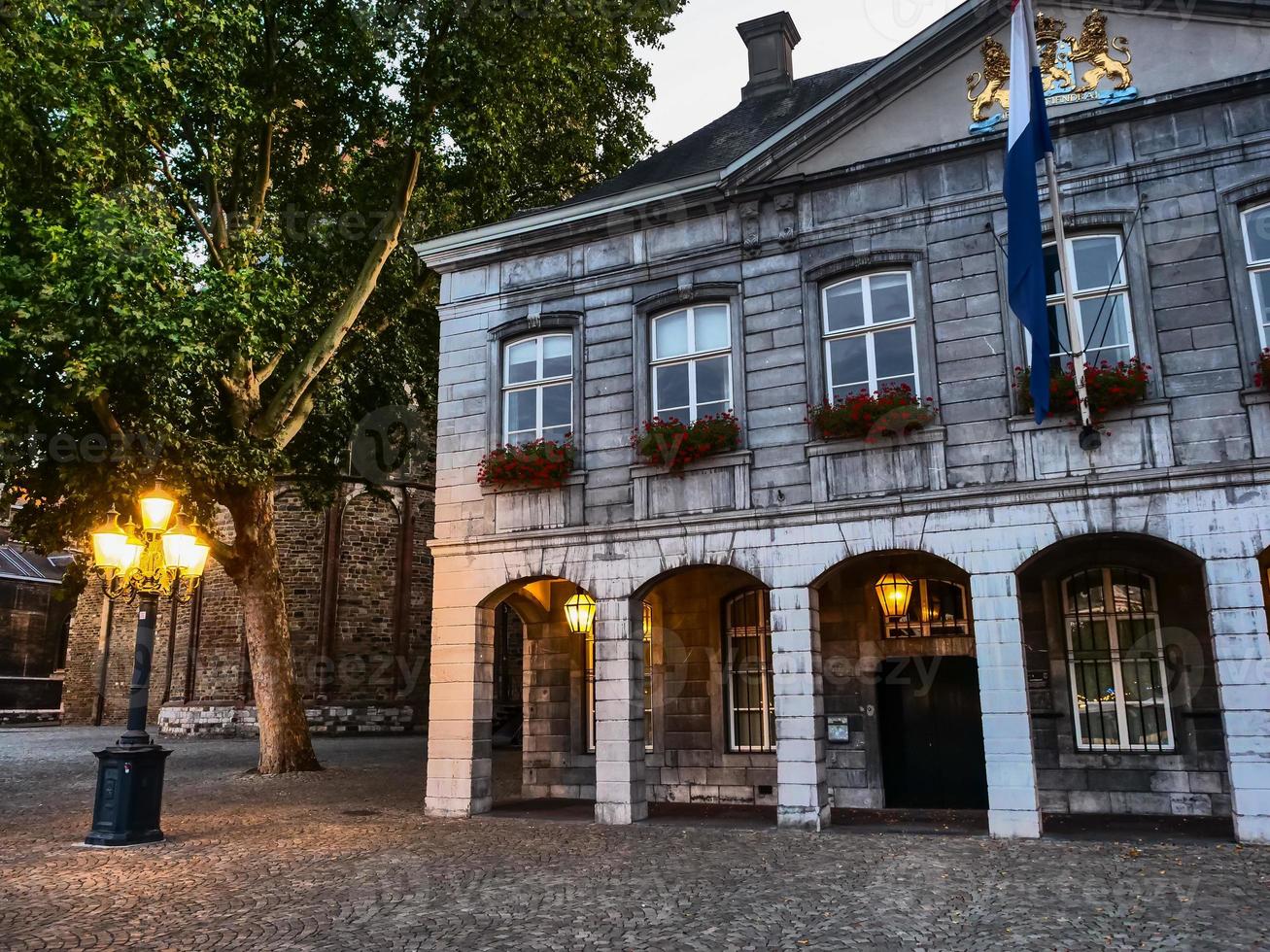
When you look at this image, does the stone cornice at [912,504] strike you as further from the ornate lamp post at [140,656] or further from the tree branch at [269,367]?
the tree branch at [269,367]

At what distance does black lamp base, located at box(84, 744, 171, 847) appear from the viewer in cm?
1081

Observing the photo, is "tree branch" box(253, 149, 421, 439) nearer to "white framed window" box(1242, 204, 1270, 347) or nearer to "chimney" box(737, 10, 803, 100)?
"chimney" box(737, 10, 803, 100)

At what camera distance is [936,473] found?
11.3 m

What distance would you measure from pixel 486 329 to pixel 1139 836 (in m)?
9.97

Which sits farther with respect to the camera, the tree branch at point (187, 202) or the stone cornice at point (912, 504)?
the tree branch at point (187, 202)

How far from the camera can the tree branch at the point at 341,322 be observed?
1773cm

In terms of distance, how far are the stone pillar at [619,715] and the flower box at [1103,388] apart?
5.42 m

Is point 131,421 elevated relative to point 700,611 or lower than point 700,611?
elevated

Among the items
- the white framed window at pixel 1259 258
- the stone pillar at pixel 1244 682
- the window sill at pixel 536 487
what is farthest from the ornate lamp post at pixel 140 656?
the white framed window at pixel 1259 258

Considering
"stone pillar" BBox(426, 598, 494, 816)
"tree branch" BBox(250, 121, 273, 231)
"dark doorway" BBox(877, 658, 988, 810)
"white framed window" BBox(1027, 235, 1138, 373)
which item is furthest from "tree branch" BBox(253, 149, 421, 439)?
"white framed window" BBox(1027, 235, 1138, 373)

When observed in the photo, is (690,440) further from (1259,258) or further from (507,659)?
(507,659)

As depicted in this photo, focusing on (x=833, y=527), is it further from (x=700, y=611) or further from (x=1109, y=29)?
(x=1109, y=29)

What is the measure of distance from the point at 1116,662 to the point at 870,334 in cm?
468

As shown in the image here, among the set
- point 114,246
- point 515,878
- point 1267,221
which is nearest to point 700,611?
point 515,878
